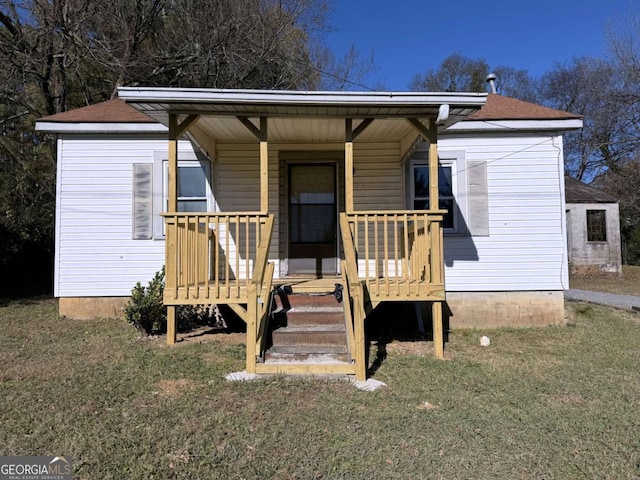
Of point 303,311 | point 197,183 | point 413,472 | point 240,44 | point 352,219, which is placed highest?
point 240,44

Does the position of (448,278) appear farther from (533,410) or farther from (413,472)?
(413,472)

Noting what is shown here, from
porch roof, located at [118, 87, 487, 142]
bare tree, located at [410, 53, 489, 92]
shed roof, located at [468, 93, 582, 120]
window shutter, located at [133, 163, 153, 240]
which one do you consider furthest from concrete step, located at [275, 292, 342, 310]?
bare tree, located at [410, 53, 489, 92]

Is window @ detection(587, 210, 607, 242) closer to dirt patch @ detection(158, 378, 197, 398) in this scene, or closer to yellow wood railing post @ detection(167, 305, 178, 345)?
yellow wood railing post @ detection(167, 305, 178, 345)

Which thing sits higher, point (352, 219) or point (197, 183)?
point (197, 183)

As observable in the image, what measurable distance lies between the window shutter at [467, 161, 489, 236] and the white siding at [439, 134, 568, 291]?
0.08 meters

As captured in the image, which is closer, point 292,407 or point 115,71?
point 292,407

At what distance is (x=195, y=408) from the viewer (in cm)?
353

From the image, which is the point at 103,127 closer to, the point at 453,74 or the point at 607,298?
the point at 607,298

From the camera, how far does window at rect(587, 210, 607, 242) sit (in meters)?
15.6

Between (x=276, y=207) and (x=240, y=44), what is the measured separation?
26.9 feet

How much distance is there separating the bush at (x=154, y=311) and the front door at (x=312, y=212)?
1.86m

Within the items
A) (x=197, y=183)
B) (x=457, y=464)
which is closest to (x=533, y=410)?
(x=457, y=464)

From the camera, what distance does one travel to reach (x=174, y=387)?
402cm

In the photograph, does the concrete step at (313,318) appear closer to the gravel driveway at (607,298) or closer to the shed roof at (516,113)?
the shed roof at (516,113)
